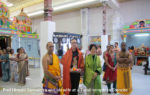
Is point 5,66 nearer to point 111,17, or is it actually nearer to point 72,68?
point 72,68

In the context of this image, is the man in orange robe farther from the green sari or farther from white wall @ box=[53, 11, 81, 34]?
white wall @ box=[53, 11, 81, 34]

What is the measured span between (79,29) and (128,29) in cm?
513

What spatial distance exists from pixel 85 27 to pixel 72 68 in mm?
10881

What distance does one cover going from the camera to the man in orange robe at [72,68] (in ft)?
9.28

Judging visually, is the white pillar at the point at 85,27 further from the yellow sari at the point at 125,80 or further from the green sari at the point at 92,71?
the green sari at the point at 92,71

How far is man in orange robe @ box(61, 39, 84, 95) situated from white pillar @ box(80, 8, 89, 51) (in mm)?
10393

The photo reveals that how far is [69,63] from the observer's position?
283cm

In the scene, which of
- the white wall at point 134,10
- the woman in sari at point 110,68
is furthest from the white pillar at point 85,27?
the woman in sari at point 110,68

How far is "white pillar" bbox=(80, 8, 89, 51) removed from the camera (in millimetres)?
13305

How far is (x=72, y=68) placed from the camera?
2.84 meters

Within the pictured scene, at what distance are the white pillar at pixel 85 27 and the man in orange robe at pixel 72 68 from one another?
1039 centimetres

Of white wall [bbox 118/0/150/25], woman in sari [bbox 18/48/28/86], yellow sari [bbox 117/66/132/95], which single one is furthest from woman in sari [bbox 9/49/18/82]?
white wall [bbox 118/0/150/25]

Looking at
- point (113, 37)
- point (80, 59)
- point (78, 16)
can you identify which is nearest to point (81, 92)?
point (80, 59)

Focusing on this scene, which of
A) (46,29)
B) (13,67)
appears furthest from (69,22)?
(46,29)
